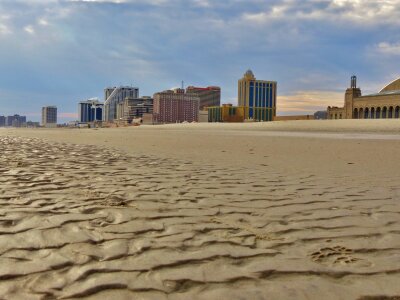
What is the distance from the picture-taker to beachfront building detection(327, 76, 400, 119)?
239 ft

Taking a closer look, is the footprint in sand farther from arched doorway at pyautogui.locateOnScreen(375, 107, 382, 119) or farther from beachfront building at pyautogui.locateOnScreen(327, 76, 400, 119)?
arched doorway at pyautogui.locateOnScreen(375, 107, 382, 119)

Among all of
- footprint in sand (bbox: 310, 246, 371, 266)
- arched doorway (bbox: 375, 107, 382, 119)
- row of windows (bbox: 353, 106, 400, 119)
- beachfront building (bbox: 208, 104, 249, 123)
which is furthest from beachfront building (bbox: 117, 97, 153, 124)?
footprint in sand (bbox: 310, 246, 371, 266)

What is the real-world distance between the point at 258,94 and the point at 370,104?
70669 mm

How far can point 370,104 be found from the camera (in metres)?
78.2

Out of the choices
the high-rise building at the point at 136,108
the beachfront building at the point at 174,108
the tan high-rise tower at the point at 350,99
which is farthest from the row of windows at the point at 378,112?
the high-rise building at the point at 136,108

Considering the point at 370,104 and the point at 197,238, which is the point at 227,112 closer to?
the point at 370,104

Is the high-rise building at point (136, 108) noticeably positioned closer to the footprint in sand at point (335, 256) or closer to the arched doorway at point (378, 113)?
the arched doorway at point (378, 113)

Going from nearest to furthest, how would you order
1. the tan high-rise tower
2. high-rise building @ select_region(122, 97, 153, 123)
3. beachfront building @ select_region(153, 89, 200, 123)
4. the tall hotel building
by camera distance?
1. the tan high-rise tower
2. the tall hotel building
3. beachfront building @ select_region(153, 89, 200, 123)
4. high-rise building @ select_region(122, 97, 153, 123)

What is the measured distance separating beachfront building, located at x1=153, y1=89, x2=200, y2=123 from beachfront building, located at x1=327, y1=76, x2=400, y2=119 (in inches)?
2592

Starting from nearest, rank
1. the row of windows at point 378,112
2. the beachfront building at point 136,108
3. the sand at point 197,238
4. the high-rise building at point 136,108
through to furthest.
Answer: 1. the sand at point 197,238
2. the row of windows at point 378,112
3. the beachfront building at point 136,108
4. the high-rise building at point 136,108

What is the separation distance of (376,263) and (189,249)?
1.42 metres

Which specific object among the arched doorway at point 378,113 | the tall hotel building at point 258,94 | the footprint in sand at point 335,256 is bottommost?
the footprint in sand at point 335,256

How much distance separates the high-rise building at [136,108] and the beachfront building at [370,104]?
302 ft

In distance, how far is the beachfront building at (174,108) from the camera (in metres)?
142
